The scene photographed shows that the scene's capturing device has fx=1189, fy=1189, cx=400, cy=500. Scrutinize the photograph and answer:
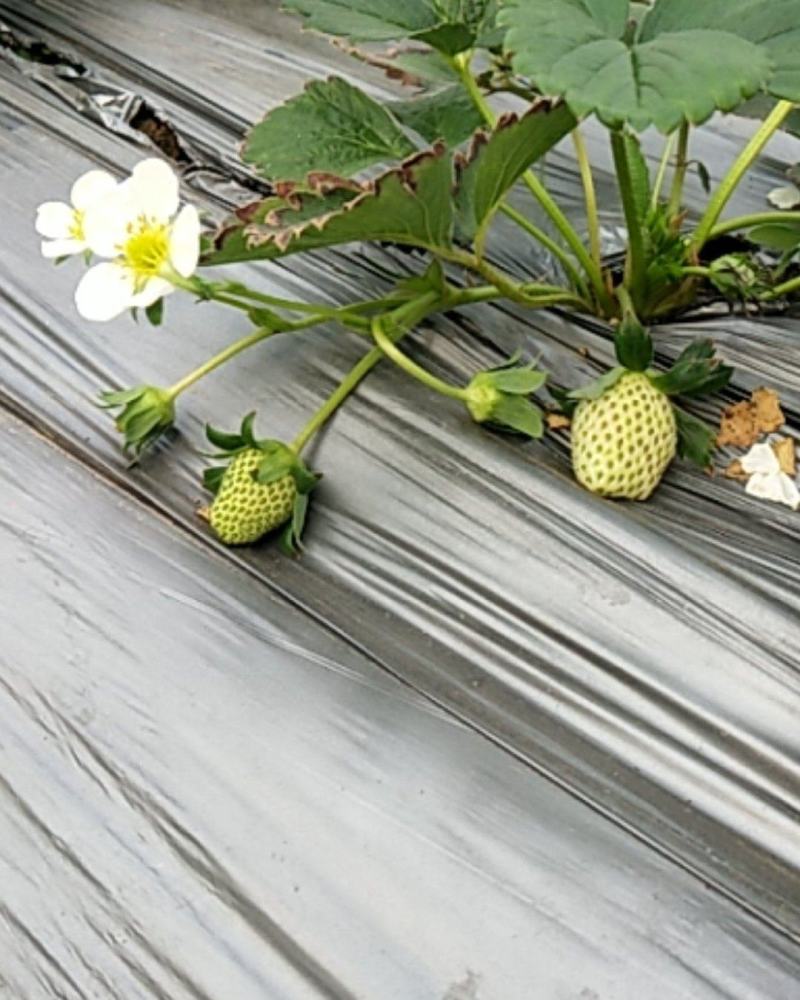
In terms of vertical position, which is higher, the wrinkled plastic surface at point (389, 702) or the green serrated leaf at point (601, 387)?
the green serrated leaf at point (601, 387)

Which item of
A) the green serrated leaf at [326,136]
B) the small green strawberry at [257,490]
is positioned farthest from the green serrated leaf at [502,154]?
the small green strawberry at [257,490]

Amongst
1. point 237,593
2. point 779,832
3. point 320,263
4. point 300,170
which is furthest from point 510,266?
point 779,832

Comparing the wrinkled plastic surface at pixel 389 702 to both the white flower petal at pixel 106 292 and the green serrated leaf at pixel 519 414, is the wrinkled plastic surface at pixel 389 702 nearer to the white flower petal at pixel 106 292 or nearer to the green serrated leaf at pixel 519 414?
the green serrated leaf at pixel 519 414

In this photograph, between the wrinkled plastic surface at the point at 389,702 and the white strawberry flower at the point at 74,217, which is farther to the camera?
the white strawberry flower at the point at 74,217

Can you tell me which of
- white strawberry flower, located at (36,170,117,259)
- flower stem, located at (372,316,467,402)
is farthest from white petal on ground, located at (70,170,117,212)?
flower stem, located at (372,316,467,402)

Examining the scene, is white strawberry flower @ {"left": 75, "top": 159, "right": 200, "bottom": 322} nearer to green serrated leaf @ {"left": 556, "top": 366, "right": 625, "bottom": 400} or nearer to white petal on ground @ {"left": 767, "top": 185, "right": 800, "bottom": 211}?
green serrated leaf @ {"left": 556, "top": 366, "right": 625, "bottom": 400}

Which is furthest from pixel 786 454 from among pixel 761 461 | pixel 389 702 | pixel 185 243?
pixel 185 243
